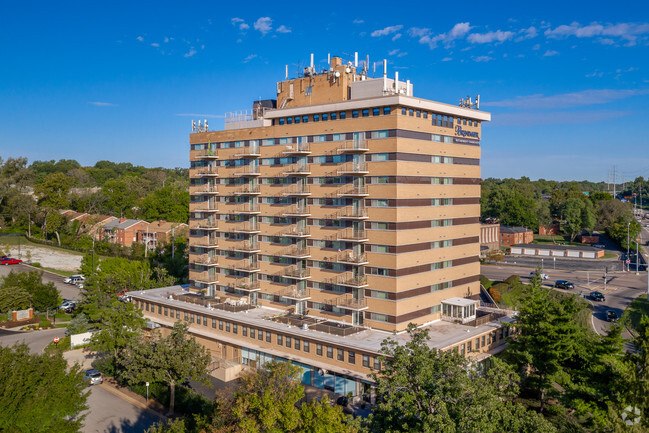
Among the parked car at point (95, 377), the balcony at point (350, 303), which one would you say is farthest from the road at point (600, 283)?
the parked car at point (95, 377)

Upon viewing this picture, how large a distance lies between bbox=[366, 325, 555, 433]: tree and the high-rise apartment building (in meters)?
13.6

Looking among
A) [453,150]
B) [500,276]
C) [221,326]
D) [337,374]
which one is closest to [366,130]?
[453,150]

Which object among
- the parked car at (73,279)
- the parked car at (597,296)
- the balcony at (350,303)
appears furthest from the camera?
the parked car at (73,279)

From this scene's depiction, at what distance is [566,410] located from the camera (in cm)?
3847

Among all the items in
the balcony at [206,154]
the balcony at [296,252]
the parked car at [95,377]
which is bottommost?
the parked car at [95,377]

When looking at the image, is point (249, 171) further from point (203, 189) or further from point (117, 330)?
point (117, 330)

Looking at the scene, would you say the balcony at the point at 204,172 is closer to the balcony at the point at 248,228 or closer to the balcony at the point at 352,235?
the balcony at the point at 248,228

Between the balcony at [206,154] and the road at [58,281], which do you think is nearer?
the balcony at [206,154]

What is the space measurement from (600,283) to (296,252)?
226 feet

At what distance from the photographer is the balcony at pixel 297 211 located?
50191 mm

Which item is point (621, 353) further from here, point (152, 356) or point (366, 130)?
point (152, 356)

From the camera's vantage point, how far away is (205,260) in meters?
60.5

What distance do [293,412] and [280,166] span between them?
32.3 meters

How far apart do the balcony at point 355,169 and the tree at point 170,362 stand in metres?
20.9
